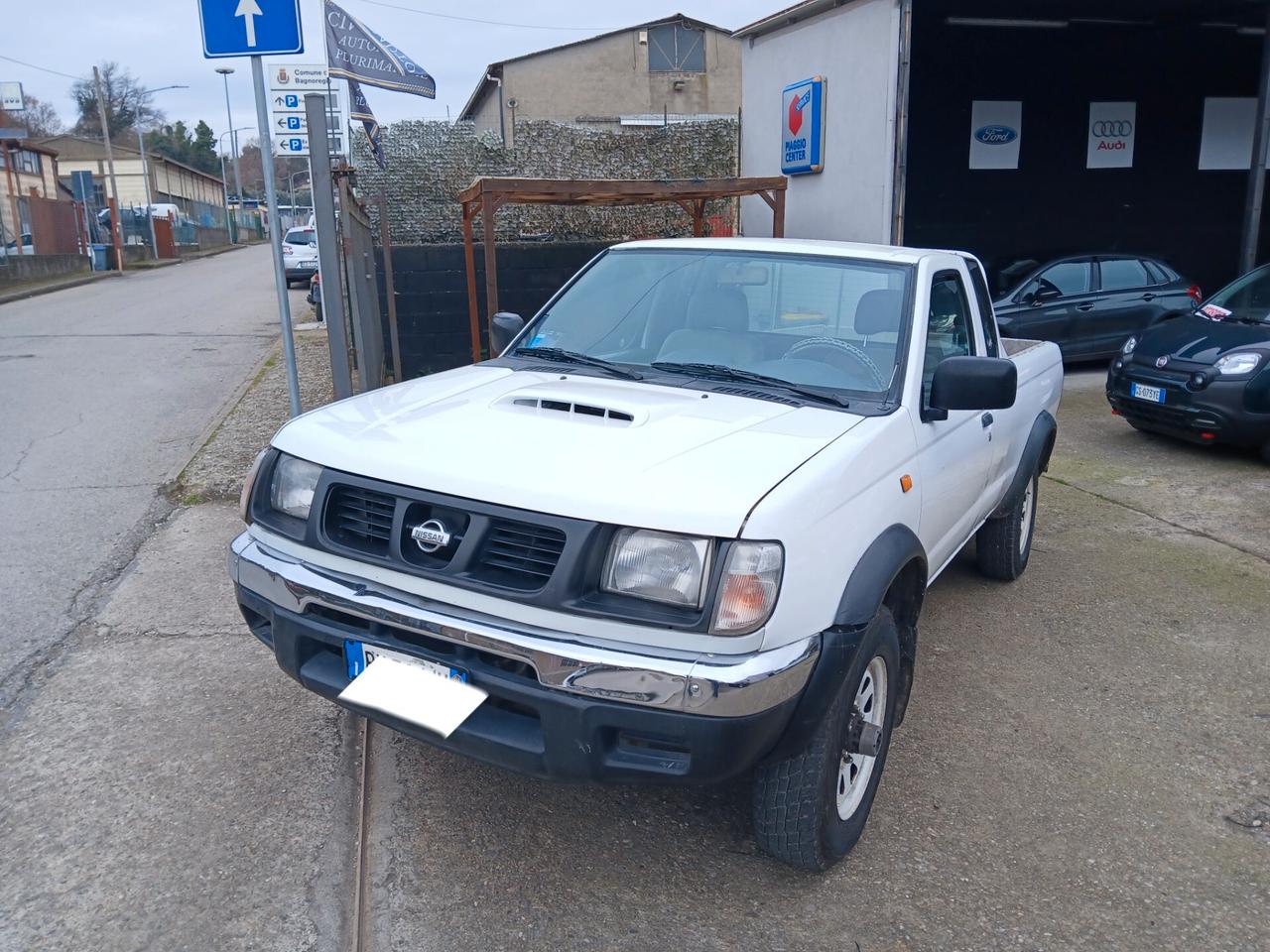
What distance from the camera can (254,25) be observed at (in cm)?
582

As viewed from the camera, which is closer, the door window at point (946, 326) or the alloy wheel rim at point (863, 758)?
the alloy wheel rim at point (863, 758)

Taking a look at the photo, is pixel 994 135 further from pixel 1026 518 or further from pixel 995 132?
pixel 1026 518

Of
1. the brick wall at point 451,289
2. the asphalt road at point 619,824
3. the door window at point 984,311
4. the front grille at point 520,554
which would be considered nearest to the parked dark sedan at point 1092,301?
the brick wall at point 451,289

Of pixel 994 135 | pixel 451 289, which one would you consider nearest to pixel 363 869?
pixel 451 289

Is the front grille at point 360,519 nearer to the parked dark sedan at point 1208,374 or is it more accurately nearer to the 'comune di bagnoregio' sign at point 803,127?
the parked dark sedan at point 1208,374

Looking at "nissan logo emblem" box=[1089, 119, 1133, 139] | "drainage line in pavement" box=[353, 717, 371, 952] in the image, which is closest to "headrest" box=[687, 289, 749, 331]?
"drainage line in pavement" box=[353, 717, 371, 952]

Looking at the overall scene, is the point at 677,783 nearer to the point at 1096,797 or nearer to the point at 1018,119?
the point at 1096,797

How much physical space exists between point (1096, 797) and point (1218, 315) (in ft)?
21.5

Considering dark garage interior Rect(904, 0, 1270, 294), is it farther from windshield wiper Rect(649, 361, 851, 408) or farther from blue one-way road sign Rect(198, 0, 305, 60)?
windshield wiper Rect(649, 361, 851, 408)

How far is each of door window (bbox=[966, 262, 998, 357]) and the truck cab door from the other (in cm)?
15

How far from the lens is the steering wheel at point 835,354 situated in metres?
3.69

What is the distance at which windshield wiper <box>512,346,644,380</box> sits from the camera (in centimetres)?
384

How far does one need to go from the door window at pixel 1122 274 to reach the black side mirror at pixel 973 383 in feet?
32.3

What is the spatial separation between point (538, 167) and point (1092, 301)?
21.6 ft
